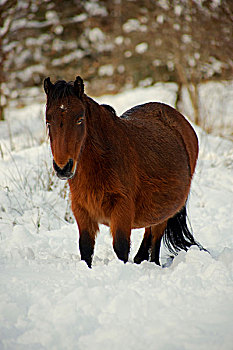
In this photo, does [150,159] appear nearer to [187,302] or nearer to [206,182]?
[187,302]

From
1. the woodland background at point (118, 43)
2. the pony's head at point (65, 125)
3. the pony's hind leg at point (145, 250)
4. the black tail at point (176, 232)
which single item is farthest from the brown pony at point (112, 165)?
the woodland background at point (118, 43)

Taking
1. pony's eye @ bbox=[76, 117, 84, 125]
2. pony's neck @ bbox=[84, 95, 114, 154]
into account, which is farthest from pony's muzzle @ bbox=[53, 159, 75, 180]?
pony's neck @ bbox=[84, 95, 114, 154]

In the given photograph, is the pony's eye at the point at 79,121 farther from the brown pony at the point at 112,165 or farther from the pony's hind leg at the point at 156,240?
the pony's hind leg at the point at 156,240

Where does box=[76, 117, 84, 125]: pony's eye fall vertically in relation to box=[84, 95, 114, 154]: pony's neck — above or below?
above

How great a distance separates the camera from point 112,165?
275 centimetres

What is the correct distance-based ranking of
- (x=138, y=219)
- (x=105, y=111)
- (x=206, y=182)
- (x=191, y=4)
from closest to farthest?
(x=105, y=111), (x=138, y=219), (x=206, y=182), (x=191, y=4)

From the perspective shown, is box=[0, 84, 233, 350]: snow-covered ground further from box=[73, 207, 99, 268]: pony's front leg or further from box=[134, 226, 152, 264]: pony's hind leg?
box=[134, 226, 152, 264]: pony's hind leg

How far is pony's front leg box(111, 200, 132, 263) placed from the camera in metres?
2.78

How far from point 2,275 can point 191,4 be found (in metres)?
8.64

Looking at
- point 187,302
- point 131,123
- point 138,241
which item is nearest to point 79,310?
point 187,302

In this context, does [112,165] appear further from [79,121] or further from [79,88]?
[79,88]

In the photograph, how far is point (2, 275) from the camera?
8.40 feet

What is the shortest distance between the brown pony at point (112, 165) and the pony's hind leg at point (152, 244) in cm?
1

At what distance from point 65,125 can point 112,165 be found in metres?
0.54
